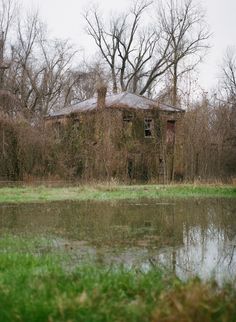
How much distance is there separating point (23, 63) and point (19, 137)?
2180 centimetres

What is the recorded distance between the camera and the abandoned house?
34688 millimetres

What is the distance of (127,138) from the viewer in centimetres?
3750

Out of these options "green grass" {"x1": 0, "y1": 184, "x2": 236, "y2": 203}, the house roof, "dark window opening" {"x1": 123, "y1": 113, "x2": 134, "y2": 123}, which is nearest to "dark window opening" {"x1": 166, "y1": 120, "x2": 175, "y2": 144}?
the house roof

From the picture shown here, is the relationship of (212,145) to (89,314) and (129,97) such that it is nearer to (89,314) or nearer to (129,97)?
(129,97)

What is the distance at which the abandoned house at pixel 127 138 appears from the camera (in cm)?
3469

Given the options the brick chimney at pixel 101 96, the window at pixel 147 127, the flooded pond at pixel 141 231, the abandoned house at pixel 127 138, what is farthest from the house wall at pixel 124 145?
the flooded pond at pixel 141 231

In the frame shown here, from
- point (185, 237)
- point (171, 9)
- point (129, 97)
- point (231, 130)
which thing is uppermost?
point (171, 9)

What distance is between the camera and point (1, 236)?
11.4 meters

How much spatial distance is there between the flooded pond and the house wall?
14.5m

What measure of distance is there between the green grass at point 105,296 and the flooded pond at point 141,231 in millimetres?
1270

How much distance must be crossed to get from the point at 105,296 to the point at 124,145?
103 ft

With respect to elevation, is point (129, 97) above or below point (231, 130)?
A: above

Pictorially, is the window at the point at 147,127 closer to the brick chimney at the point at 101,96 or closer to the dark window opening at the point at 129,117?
the dark window opening at the point at 129,117

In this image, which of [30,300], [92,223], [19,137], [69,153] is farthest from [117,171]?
[30,300]
